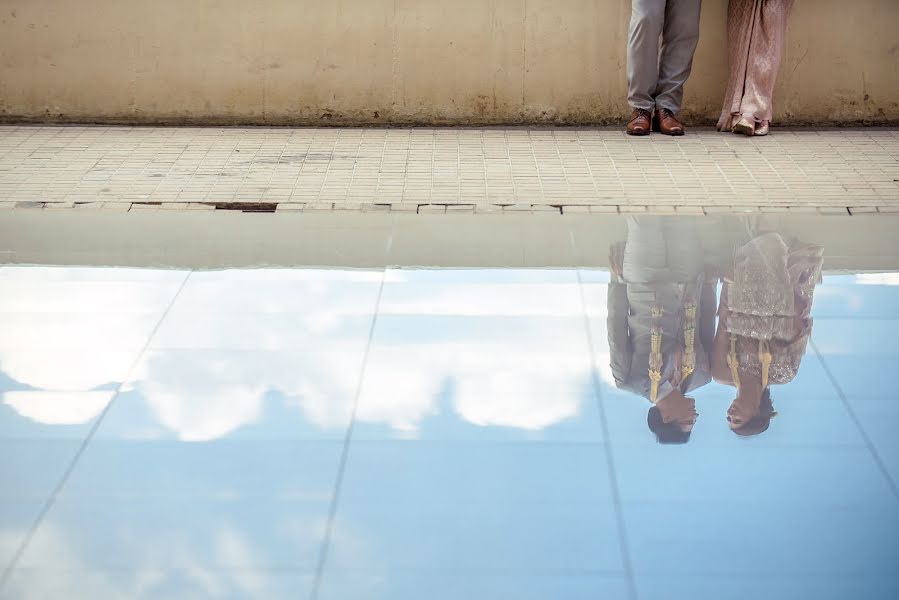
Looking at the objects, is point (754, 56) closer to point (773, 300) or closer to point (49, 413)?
point (773, 300)

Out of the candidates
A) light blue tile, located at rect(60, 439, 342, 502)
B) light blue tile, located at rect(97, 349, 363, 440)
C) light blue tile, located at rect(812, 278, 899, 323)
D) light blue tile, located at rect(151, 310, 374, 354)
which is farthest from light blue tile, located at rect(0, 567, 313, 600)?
light blue tile, located at rect(812, 278, 899, 323)

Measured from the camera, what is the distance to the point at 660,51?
7.14 metres

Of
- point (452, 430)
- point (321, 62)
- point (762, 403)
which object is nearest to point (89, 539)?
point (452, 430)

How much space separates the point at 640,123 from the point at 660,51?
438 millimetres

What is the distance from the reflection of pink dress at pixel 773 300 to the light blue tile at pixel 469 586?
4.67 feet

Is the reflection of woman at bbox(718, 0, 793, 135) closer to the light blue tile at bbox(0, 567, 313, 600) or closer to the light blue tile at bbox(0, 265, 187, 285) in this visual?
the light blue tile at bbox(0, 265, 187, 285)

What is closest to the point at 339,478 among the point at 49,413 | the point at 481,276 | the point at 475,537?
the point at 475,537

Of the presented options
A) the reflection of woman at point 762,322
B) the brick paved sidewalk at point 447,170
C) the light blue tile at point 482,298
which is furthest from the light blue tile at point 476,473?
the brick paved sidewalk at point 447,170

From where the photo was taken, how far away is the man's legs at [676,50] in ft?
22.8

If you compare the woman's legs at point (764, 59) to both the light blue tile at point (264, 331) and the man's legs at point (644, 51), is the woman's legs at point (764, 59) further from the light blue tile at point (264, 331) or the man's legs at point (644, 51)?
the light blue tile at point (264, 331)

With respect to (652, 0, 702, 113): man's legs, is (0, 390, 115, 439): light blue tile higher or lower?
lower

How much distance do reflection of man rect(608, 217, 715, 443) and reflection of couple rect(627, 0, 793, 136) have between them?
1632 millimetres

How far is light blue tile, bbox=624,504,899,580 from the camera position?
9.70 feet

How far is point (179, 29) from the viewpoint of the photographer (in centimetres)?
731
